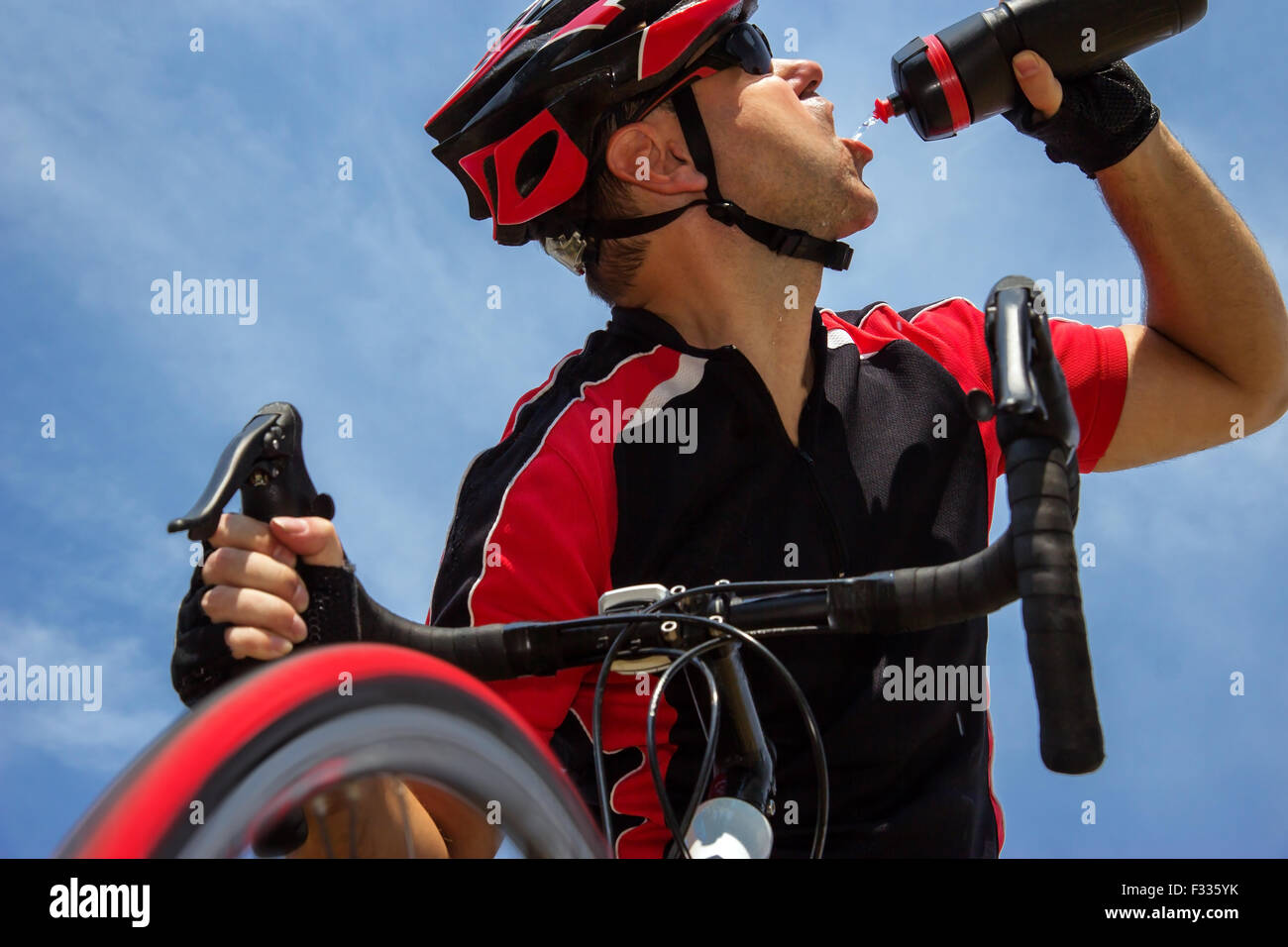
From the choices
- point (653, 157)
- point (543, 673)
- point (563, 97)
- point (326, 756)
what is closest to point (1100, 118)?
point (653, 157)

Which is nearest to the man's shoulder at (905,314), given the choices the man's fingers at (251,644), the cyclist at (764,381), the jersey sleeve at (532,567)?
the cyclist at (764,381)

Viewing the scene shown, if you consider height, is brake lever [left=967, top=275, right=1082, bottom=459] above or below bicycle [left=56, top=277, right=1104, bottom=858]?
above

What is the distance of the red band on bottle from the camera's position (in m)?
3.20

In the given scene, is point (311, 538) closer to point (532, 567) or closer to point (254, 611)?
point (254, 611)

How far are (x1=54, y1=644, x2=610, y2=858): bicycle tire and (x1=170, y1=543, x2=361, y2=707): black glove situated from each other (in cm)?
31

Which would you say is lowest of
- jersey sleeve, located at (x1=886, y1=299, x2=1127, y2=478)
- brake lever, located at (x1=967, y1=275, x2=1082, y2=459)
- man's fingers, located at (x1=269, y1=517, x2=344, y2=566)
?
man's fingers, located at (x1=269, y1=517, x2=344, y2=566)

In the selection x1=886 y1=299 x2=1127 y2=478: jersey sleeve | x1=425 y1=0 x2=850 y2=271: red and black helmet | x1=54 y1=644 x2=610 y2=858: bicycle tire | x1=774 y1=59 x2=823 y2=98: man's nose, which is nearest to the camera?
x1=54 y1=644 x2=610 y2=858: bicycle tire

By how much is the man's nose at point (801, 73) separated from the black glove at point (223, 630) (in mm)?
2466

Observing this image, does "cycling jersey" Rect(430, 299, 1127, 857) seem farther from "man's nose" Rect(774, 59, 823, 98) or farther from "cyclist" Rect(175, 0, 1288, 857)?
"man's nose" Rect(774, 59, 823, 98)

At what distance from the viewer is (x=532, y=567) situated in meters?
2.66

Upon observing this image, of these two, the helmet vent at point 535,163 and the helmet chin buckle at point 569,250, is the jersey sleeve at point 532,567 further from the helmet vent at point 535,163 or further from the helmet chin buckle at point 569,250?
the helmet chin buckle at point 569,250

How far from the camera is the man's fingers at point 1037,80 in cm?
313

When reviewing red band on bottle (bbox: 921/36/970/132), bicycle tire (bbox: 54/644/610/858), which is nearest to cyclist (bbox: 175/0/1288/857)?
red band on bottle (bbox: 921/36/970/132)

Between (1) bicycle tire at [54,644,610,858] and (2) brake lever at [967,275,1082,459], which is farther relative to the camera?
(2) brake lever at [967,275,1082,459]
